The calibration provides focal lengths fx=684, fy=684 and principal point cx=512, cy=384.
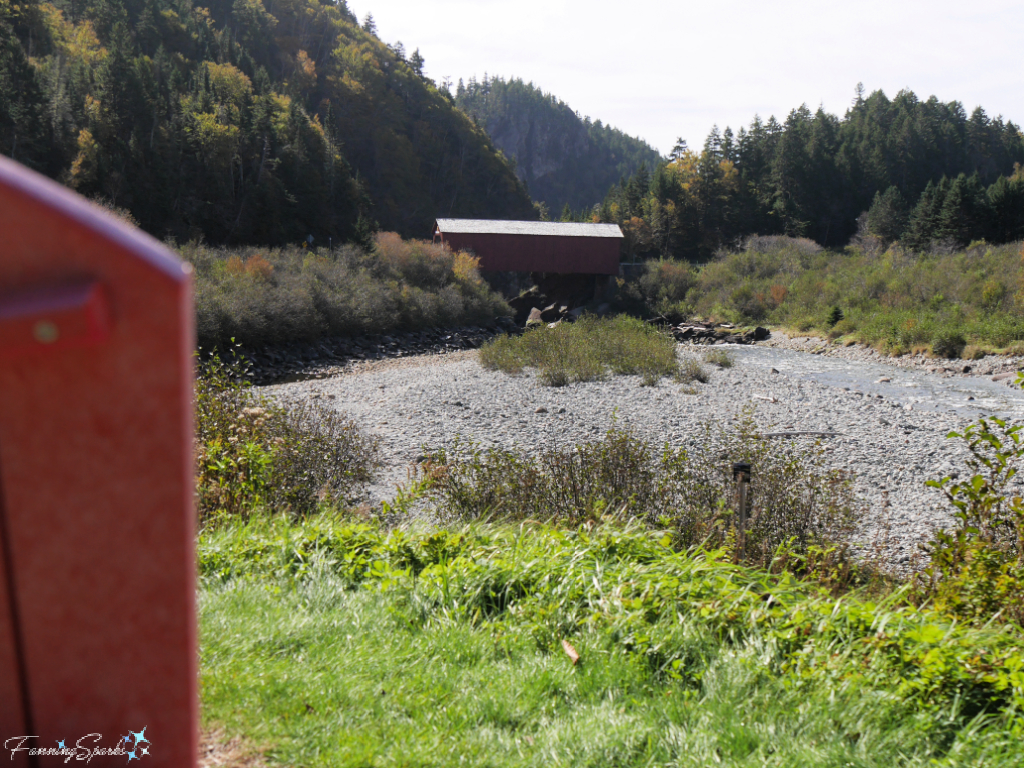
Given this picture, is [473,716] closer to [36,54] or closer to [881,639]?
[881,639]

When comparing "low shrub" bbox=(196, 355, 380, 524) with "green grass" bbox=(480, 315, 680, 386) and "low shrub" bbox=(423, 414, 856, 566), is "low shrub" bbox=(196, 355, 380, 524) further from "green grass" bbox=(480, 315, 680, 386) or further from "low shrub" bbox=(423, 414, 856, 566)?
"green grass" bbox=(480, 315, 680, 386)

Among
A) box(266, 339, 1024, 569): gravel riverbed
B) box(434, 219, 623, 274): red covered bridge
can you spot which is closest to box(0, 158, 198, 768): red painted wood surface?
box(266, 339, 1024, 569): gravel riverbed

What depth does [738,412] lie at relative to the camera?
11.5 metres

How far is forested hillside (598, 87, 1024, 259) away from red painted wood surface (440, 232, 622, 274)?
15962mm

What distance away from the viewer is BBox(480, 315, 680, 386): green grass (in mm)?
15070

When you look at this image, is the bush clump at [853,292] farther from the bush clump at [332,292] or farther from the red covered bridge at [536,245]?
the bush clump at [332,292]

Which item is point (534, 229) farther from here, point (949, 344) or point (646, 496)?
point (646, 496)

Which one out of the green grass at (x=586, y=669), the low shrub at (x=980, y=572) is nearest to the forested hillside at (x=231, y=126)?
the green grass at (x=586, y=669)

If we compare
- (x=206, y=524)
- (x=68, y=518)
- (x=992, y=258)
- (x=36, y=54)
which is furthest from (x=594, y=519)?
(x=36, y=54)

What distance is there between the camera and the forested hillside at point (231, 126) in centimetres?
3375

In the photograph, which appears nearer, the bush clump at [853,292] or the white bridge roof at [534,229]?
the bush clump at [853,292]

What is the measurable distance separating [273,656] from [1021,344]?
2325cm

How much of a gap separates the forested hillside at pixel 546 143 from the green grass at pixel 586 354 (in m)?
123

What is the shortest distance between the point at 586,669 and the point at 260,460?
3165 millimetres
